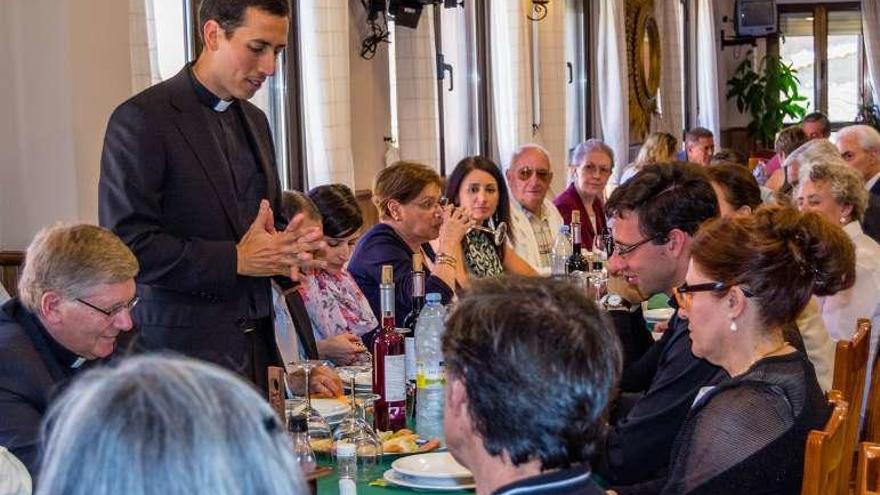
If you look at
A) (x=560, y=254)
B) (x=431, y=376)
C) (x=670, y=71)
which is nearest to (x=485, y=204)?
(x=560, y=254)

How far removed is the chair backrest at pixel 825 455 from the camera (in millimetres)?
2045

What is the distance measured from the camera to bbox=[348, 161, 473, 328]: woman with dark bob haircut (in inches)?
173

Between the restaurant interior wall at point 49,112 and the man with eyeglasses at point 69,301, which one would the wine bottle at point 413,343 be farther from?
the restaurant interior wall at point 49,112

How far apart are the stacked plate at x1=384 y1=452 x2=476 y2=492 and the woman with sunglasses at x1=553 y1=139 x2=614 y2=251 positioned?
4.39 metres

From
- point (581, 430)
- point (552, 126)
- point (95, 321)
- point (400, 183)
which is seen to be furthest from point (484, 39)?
point (581, 430)

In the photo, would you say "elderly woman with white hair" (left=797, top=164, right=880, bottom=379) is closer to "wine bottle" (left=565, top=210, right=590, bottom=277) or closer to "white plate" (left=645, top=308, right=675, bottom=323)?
"white plate" (left=645, top=308, right=675, bottom=323)

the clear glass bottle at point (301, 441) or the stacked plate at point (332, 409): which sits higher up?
the clear glass bottle at point (301, 441)

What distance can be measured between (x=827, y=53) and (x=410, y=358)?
15.4 metres

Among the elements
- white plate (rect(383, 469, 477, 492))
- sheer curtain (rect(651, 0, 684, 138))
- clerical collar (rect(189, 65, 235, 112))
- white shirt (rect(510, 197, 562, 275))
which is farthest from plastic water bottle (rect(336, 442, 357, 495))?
sheer curtain (rect(651, 0, 684, 138))

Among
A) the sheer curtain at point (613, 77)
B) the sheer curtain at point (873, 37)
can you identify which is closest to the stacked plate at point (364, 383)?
the sheer curtain at point (613, 77)

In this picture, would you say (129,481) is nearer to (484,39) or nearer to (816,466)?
(816,466)

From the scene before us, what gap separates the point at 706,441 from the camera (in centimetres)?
224

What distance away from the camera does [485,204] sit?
17.9 ft

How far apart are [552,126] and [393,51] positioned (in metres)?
2.65
